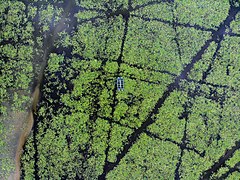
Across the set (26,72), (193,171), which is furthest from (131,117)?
(26,72)

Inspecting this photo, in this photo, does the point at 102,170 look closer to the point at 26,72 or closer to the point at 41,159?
the point at 41,159

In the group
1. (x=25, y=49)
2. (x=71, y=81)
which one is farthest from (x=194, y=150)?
(x=25, y=49)

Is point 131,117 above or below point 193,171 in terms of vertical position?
above

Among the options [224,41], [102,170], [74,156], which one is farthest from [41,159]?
[224,41]

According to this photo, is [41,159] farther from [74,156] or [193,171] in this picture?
[193,171]

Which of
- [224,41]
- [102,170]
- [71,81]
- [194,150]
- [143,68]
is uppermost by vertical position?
[224,41]

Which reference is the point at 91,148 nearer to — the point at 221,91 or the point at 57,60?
the point at 57,60

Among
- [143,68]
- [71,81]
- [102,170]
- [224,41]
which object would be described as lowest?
[102,170]

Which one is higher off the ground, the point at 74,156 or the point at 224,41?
the point at 224,41
